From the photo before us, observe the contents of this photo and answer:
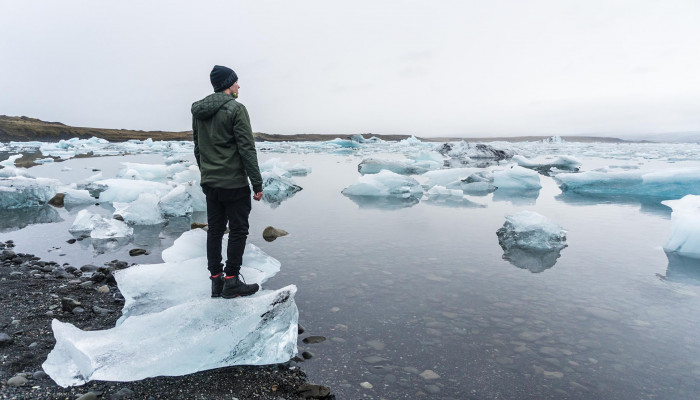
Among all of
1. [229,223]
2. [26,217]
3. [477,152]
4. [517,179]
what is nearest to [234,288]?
[229,223]

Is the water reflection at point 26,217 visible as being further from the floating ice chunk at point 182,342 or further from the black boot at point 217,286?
the floating ice chunk at point 182,342

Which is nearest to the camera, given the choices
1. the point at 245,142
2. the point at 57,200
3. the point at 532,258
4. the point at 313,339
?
the point at 313,339

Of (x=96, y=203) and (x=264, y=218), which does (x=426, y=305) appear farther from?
(x=96, y=203)

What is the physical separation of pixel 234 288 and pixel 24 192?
34.3 feet

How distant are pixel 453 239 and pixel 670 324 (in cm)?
357

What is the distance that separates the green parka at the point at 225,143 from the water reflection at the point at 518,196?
31.7 feet

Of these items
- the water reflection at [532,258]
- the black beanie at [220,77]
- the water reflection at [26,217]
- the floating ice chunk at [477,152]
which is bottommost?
the water reflection at [26,217]

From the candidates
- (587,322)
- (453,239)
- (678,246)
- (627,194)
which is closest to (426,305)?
(587,322)

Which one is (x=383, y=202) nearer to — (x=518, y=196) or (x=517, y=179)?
(x=518, y=196)

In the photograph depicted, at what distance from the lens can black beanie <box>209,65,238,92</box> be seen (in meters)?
3.88

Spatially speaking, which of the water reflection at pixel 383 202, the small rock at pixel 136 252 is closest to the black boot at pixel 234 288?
the small rock at pixel 136 252

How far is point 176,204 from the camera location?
31.8ft

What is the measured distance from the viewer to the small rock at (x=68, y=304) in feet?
13.0

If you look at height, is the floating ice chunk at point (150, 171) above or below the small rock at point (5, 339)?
above
